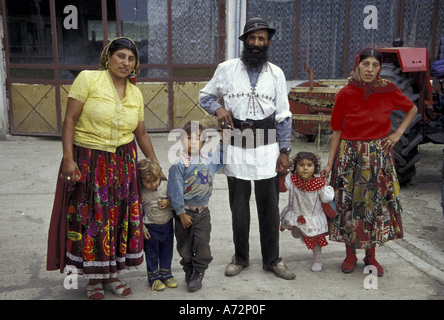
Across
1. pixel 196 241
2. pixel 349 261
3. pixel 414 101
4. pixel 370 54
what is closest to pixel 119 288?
pixel 196 241

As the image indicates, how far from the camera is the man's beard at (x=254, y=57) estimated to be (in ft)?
11.3

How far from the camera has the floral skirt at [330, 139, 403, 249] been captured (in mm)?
3545

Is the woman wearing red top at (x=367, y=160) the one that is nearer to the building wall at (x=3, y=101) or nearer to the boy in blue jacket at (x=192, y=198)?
the boy in blue jacket at (x=192, y=198)

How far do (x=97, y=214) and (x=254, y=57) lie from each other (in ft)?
5.07

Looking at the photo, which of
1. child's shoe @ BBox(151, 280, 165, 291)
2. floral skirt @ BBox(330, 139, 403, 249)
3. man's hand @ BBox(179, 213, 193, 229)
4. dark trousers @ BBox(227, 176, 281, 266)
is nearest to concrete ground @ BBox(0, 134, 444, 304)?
child's shoe @ BBox(151, 280, 165, 291)

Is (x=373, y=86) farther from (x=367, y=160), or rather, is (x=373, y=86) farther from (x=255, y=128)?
(x=255, y=128)

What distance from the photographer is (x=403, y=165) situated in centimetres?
553

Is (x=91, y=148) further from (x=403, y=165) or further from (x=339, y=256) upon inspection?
(x=403, y=165)

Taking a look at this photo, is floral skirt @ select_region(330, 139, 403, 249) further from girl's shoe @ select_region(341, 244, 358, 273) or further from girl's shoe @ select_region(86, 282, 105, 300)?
girl's shoe @ select_region(86, 282, 105, 300)

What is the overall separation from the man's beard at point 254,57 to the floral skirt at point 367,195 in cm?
88

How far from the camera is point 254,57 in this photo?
3455 millimetres

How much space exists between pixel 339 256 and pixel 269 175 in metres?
1.07

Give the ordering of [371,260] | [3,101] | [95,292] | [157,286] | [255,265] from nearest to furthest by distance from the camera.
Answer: [95,292], [157,286], [371,260], [255,265], [3,101]

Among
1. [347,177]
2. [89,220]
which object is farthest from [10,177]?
[347,177]
